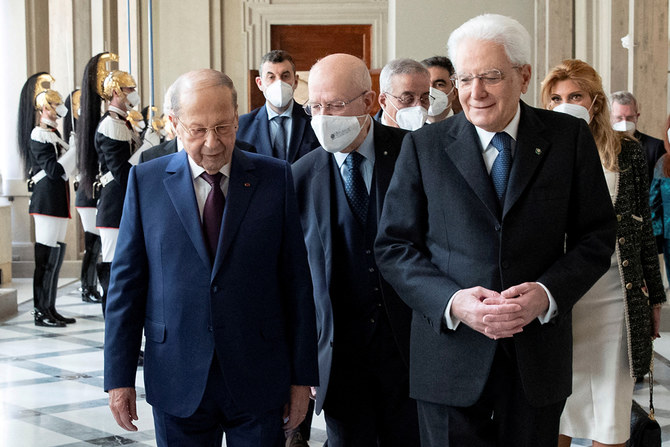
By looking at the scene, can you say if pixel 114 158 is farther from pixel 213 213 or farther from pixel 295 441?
pixel 213 213

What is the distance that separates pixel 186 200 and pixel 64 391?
13.0 ft

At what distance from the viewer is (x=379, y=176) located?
10.8 feet

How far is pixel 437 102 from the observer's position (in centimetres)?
559

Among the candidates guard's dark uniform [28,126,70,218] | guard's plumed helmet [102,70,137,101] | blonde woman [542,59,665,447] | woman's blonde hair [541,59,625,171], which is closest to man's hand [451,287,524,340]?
A: blonde woman [542,59,665,447]

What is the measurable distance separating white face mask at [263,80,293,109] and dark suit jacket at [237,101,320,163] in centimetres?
6

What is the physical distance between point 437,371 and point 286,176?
0.74 m

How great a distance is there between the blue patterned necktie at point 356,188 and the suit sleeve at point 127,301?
0.80 meters

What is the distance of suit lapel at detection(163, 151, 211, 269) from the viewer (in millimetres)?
2727

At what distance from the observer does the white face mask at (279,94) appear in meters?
5.34

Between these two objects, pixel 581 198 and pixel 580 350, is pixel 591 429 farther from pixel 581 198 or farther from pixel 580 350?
pixel 581 198

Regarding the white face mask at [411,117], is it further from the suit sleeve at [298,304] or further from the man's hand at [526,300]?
the man's hand at [526,300]

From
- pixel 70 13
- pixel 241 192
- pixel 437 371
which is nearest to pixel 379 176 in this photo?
pixel 241 192

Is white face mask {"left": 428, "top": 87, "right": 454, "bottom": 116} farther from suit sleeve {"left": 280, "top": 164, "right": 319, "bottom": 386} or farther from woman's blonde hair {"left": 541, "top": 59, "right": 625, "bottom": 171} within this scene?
suit sleeve {"left": 280, "top": 164, "right": 319, "bottom": 386}

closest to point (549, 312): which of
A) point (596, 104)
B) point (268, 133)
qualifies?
point (596, 104)
